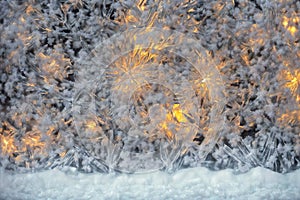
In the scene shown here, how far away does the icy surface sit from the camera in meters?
1.52

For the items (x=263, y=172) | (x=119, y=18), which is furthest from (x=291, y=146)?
(x=119, y=18)

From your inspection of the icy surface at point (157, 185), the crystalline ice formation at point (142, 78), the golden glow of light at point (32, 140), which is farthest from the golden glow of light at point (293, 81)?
the golden glow of light at point (32, 140)

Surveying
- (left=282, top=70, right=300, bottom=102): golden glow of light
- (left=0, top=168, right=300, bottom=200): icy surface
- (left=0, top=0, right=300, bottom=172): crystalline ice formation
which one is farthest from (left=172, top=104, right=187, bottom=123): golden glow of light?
(left=282, top=70, right=300, bottom=102): golden glow of light

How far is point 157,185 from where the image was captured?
5.04 feet

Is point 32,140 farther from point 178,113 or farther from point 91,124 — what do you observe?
point 178,113

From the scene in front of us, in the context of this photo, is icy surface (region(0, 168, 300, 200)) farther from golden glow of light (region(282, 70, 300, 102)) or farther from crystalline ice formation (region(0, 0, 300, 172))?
golden glow of light (region(282, 70, 300, 102))

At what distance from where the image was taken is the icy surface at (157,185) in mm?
1517

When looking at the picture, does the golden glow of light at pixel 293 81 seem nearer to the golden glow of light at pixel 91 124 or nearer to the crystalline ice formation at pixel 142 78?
the crystalline ice formation at pixel 142 78

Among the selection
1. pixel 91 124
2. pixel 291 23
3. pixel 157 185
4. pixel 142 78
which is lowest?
pixel 157 185

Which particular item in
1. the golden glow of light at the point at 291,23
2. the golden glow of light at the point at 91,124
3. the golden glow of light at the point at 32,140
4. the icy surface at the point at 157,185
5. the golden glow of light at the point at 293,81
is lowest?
the icy surface at the point at 157,185

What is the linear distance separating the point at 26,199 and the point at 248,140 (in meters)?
0.66

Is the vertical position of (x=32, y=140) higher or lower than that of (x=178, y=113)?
lower

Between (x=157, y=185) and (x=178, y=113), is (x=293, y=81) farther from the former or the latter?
(x=157, y=185)

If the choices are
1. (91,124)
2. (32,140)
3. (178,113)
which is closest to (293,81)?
(178,113)
